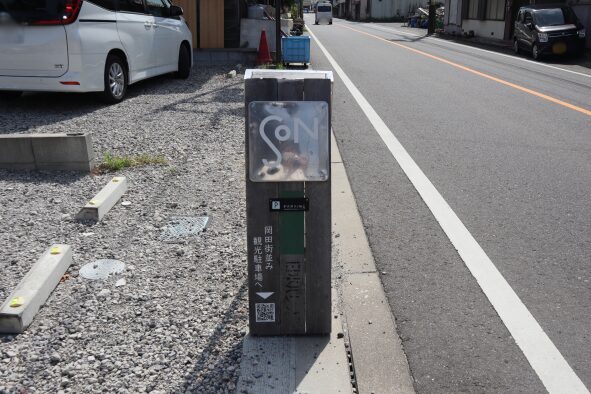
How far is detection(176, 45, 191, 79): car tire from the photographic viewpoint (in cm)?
1263

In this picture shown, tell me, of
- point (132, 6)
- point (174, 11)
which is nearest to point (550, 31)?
point (174, 11)

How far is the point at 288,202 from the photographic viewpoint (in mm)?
3213

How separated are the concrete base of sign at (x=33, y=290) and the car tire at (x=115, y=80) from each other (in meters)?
5.67

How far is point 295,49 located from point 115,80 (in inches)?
259

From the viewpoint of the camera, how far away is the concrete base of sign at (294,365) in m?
3.00

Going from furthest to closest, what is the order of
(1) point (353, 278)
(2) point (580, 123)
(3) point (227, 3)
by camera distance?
(3) point (227, 3), (2) point (580, 123), (1) point (353, 278)

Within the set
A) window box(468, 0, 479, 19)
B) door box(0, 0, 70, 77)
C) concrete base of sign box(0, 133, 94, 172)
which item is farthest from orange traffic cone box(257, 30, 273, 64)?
window box(468, 0, 479, 19)

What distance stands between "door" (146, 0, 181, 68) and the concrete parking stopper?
8.45 meters

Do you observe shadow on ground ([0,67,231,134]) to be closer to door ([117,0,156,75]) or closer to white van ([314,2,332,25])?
door ([117,0,156,75])

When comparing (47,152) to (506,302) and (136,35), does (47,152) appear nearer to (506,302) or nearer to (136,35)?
(506,302)

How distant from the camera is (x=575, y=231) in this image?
16.4ft

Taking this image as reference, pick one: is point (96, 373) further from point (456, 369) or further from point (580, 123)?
point (580, 123)

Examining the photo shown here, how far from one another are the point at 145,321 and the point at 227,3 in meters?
14.4

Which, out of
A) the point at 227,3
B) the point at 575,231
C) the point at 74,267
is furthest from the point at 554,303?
the point at 227,3
